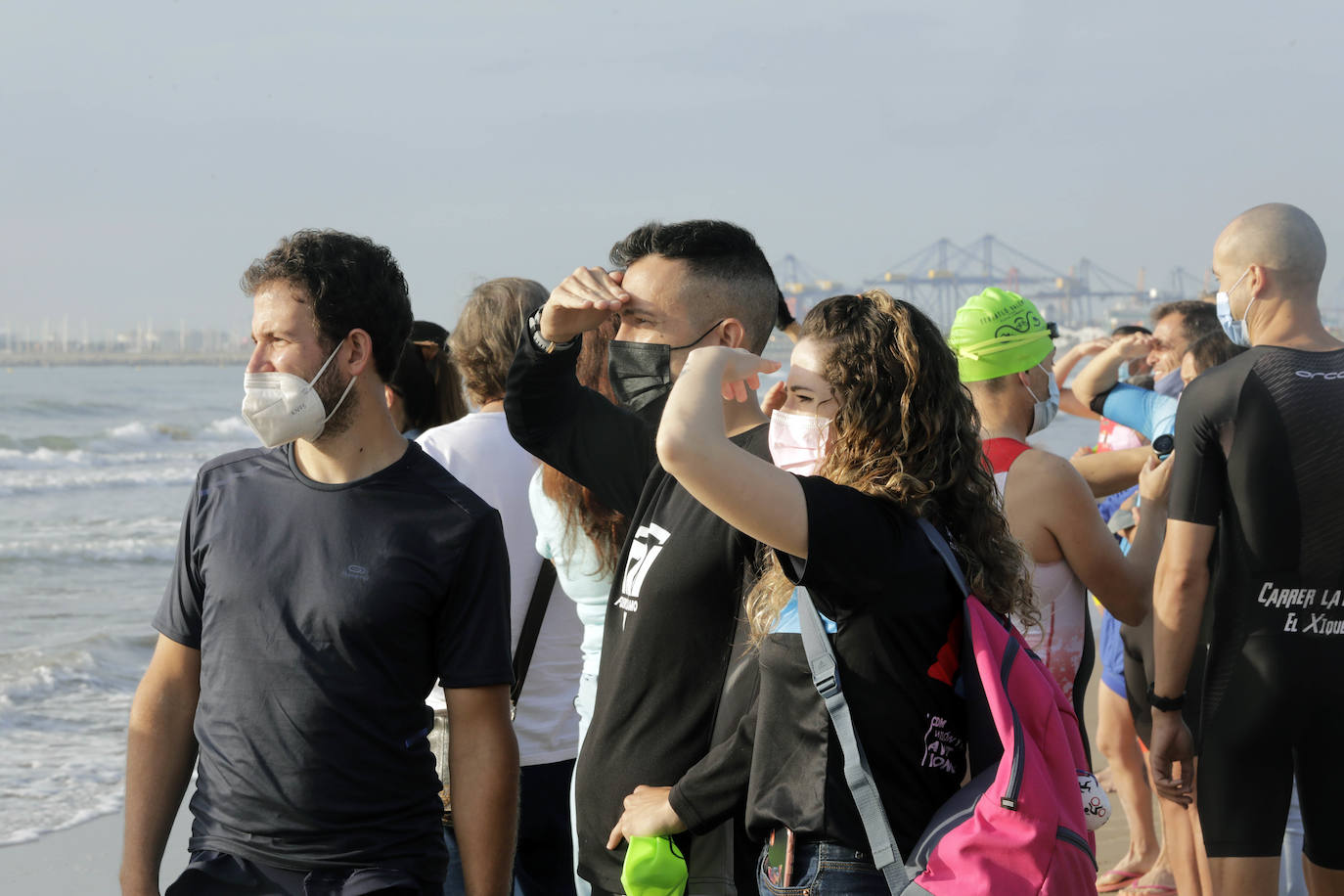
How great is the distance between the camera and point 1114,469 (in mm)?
4211

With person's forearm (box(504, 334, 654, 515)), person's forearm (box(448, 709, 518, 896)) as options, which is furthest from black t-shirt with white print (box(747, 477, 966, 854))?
person's forearm (box(504, 334, 654, 515))

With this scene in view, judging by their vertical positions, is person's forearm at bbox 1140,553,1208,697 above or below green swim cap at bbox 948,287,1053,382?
below

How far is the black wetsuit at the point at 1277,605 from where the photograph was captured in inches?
127

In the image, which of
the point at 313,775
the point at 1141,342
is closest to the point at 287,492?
the point at 313,775

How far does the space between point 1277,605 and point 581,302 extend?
6.62 feet

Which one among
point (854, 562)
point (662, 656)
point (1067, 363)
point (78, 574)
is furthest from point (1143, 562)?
point (78, 574)

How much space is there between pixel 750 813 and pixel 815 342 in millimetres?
793

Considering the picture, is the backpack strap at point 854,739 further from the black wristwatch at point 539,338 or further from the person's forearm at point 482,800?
the black wristwatch at point 539,338

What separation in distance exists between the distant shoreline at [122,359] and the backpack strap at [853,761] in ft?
230

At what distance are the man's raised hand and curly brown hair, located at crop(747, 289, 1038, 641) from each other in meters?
0.62

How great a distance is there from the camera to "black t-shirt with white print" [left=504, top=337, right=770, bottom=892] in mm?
2256

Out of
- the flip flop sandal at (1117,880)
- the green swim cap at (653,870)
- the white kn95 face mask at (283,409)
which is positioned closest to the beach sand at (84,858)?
the flip flop sandal at (1117,880)

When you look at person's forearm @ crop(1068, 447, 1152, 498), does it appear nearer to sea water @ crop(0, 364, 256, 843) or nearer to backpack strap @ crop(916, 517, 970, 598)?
backpack strap @ crop(916, 517, 970, 598)

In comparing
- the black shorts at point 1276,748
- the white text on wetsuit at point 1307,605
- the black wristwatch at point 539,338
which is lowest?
the black shorts at point 1276,748
